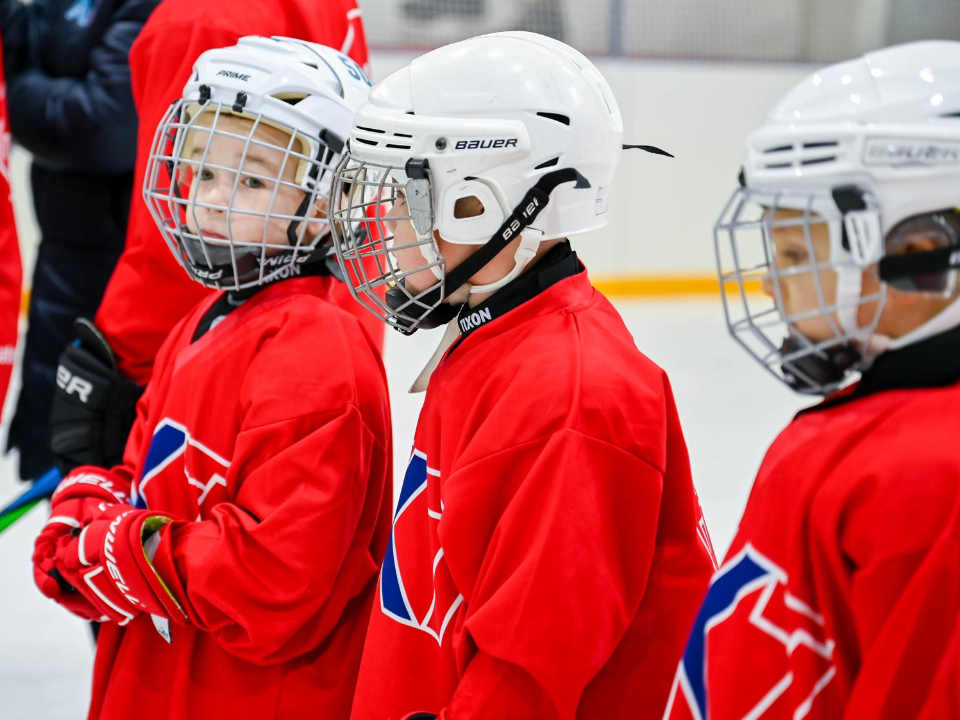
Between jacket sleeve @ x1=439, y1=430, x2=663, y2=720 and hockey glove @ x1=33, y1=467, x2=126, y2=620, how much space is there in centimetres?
58

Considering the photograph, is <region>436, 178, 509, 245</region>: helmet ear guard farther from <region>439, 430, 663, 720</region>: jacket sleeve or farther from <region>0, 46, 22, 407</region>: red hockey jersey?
<region>0, 46, 22, 407</region>: red hockey jersey

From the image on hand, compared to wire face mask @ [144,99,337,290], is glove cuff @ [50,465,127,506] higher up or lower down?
lower down

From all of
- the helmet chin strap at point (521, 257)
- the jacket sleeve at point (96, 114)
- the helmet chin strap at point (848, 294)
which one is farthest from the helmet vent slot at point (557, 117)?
the jacket sleeve at point (96, 114)

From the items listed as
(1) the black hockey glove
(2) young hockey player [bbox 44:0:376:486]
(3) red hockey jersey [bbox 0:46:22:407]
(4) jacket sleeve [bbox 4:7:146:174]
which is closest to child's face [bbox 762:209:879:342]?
(2) young hockey player [bbox 44:0:376:486]

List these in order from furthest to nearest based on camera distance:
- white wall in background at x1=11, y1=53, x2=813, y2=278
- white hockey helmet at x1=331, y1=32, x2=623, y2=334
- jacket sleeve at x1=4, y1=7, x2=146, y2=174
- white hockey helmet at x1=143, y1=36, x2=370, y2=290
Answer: white wall in background at x1=11, y1=53, x2=813, y2=278, jacket sleeve at x1=4, y1=7, x2=146, y2=174, white hockey helmet at x1=143, y1=36, x2=370, y2=290, white hockey helmet at x1=331, y1=32, x2=623, y2=334

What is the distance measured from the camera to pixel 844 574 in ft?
2.60

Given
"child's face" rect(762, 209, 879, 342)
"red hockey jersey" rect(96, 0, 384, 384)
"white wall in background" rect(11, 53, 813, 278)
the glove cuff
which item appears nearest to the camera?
"child's face" rect(762, 209, 879, 342)

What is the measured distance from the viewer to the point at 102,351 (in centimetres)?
174

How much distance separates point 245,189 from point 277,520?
40 centimetres

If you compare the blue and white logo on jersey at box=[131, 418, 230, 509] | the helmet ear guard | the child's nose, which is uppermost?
the helmet ear guard

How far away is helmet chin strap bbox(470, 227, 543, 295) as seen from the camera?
1.08m

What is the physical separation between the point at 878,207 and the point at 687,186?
18.2ft

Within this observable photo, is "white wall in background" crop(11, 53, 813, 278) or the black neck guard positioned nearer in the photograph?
the black neck guard

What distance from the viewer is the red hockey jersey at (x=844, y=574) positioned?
75cm
